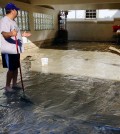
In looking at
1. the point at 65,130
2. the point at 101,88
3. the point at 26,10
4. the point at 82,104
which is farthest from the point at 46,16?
the point at 65,130

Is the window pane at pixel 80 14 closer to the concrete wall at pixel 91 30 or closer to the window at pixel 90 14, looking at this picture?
the window at pixel 90 14

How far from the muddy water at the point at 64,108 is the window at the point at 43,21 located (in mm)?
8037

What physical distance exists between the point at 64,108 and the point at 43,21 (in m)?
11.2

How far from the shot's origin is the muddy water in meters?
2.84

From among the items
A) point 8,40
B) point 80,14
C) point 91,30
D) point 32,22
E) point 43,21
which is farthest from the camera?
point 80,14

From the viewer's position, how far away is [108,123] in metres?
2.97

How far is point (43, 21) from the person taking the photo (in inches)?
554

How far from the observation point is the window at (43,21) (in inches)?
508

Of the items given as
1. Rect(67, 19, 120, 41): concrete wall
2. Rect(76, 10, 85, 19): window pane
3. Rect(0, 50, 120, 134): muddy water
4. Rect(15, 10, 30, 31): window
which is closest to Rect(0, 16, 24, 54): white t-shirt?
Rect(0, 50, 120, 134): muddy water

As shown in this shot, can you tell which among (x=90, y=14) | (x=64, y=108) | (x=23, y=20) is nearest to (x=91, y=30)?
(x=90, y=14)

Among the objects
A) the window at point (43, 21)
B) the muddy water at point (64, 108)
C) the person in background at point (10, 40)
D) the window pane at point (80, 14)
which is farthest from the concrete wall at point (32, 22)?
the muddy water at point (64, 108)

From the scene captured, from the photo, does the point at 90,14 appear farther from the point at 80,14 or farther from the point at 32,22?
the point at 32,22

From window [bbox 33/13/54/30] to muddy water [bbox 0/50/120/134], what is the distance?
8037 millimetres

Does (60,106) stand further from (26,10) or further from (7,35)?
(26,10)
